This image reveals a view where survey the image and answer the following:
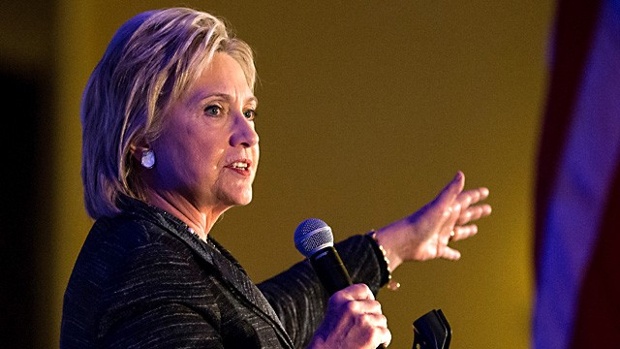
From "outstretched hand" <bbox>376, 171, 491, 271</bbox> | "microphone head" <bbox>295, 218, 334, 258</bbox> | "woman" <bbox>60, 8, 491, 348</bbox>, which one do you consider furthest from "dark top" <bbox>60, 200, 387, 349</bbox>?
"outstretched hand" <bbox>376, 171, 491, 271</bbox>

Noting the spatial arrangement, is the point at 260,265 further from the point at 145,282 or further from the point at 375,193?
the point at 145,282

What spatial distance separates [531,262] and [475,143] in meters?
0.35

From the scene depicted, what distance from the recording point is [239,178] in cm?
154

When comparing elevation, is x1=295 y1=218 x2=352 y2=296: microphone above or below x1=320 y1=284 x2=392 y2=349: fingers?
above

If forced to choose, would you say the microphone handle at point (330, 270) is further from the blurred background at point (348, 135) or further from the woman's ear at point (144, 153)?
the blurred background at point (348, 135)

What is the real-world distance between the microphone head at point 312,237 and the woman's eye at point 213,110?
23 cm

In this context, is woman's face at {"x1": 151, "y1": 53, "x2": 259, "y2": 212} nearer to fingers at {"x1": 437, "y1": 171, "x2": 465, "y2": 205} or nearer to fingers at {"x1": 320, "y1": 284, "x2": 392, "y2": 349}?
fingers at {"x1": 320, "y1": 284, "x2": 392, "y2": 349}

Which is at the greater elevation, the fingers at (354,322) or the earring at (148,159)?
the earring at (148,159)

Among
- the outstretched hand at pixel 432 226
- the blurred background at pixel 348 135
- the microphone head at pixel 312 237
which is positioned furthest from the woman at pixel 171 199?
the blurred background at pixel 348 135

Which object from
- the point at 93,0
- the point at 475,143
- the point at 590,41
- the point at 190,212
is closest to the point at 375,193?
the point at 475,143

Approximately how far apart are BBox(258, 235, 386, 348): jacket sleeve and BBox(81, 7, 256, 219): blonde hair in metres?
0.51

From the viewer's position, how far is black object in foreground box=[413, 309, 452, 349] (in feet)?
4.72

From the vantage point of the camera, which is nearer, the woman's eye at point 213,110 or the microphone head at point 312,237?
the microphone head at point 312,237

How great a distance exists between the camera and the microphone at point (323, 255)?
1378 millimetres
